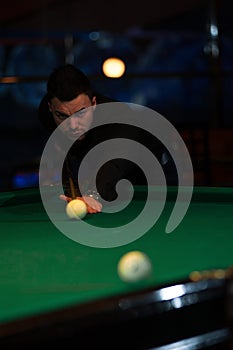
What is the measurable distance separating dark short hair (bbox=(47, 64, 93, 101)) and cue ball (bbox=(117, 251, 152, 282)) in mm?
1223

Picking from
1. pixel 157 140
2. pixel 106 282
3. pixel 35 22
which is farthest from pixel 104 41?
pixel 106 282

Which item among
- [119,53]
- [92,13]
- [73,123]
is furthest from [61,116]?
[119,53]

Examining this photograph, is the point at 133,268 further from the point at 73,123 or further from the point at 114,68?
the point at 114,68

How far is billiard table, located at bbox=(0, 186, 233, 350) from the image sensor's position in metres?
1.17

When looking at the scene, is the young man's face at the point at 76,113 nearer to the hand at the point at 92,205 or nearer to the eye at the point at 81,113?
the eye at the point at 81,113

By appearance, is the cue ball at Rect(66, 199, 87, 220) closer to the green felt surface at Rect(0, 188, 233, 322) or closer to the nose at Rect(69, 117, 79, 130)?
the green felt surface at Rect(0, 188, 233, 322)

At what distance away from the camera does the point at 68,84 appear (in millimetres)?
2840

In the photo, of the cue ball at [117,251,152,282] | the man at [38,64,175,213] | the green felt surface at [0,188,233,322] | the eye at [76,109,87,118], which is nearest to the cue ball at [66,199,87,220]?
the green felt surface at [0,188,233,322]

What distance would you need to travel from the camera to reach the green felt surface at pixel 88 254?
1397 mm

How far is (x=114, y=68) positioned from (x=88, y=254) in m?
2.85

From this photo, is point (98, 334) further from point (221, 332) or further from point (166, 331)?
point (221, 332)

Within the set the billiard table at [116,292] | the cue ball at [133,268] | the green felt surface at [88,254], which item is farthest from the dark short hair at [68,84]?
the cue ball at [133,268]

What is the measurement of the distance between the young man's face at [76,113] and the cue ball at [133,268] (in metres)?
1.19

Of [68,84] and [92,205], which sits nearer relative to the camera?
[92,205]
